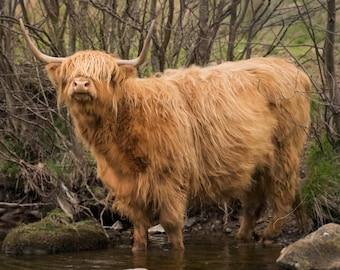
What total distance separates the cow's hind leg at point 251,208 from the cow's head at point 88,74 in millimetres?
1914

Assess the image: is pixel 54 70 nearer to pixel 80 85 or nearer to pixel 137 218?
pixel 80 85

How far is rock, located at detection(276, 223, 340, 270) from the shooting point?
19.7 ft

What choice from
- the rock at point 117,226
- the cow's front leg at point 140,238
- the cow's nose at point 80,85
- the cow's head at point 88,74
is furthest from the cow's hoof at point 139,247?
the cow's nose at point 80,85

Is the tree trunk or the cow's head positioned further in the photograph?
the tree trunk

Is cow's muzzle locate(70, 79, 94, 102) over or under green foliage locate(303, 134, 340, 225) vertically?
over

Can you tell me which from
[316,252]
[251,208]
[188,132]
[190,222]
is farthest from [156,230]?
[316,252]

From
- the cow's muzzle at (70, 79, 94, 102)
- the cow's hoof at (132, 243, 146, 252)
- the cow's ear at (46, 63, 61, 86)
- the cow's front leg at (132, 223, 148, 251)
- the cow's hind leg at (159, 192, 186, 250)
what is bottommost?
the cow's hoof at (132, 243, 146, 252)

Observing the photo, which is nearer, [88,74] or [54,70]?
[88,74]

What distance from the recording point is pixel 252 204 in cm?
810

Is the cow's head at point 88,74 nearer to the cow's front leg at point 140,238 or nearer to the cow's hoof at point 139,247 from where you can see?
the cow's front leg at point 140,238

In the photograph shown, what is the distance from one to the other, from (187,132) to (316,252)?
162 centimetres

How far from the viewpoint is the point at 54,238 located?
738 centimetres

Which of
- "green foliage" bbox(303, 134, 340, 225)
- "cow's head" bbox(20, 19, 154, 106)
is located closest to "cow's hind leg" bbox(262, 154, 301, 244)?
"green foliage" bbox(303, 134, 340, 225)

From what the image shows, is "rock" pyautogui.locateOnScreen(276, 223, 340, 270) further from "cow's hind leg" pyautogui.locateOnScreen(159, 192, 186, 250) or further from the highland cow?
the highland cow
